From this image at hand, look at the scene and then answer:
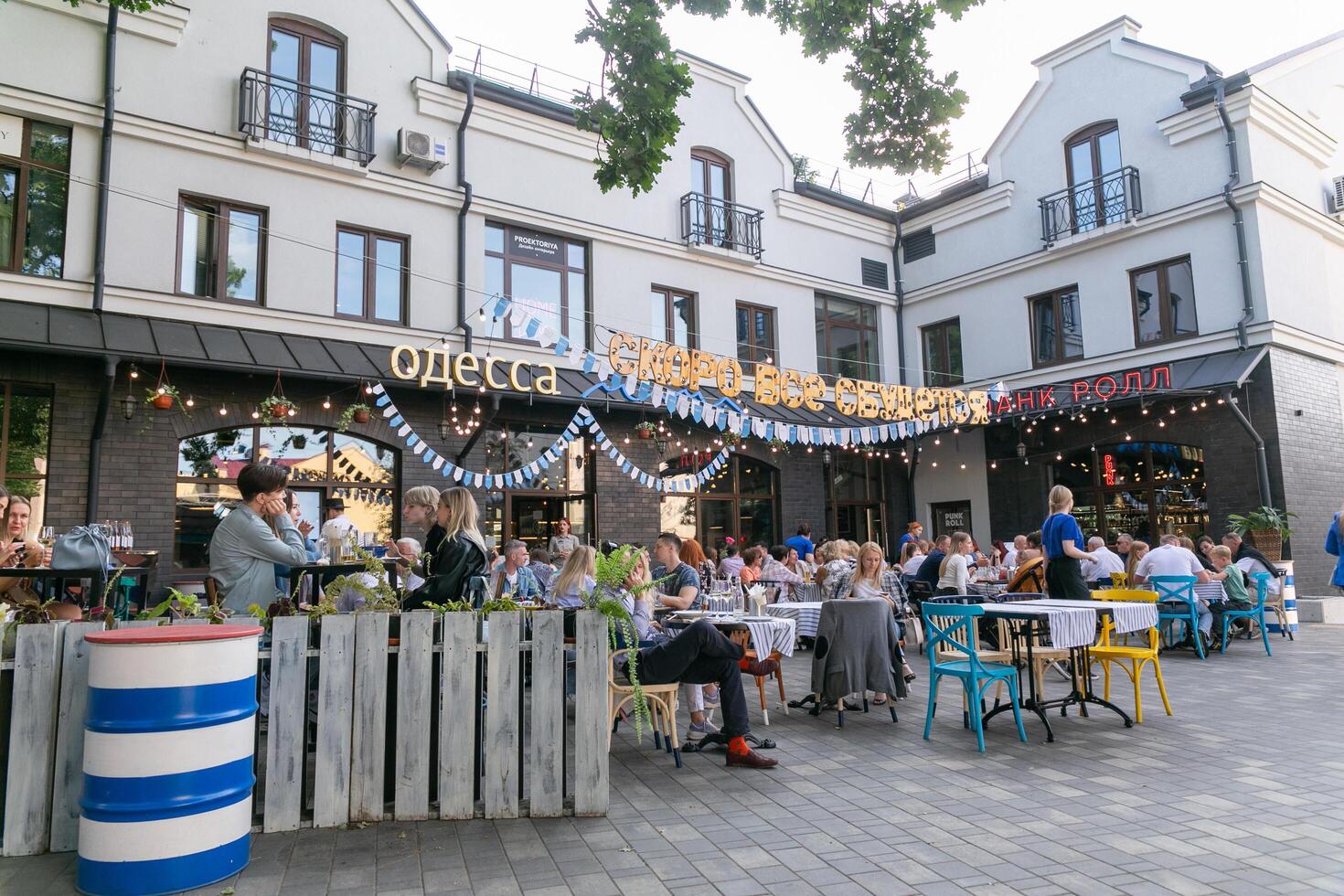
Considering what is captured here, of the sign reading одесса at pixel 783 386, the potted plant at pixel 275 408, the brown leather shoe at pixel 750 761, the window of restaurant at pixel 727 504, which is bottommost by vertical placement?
the brown leather shoe at pixel 750 761

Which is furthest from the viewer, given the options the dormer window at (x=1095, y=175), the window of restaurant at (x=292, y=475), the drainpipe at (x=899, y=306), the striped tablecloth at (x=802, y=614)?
the drainpipe at (x=899, y=306)

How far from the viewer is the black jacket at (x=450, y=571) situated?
4555 mm

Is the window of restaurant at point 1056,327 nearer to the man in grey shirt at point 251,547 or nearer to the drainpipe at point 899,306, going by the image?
the drainpipe at point 899,306

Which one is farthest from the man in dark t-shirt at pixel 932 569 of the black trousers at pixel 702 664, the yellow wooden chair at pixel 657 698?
the yellow wooden chair at pixel 657 698

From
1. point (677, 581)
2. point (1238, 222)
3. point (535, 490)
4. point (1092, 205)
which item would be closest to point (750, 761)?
point (677, 581)

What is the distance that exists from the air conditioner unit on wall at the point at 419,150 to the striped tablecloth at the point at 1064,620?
9705mm

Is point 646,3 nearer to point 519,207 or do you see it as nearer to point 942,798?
point 942,798

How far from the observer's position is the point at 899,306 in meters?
18.3

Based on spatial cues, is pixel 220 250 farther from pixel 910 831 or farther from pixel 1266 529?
pixel 1266 529

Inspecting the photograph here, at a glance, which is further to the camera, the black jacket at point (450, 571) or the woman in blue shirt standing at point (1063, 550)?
the woman in blue shirt standing at point (1063, 550)

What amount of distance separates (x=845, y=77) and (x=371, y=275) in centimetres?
766

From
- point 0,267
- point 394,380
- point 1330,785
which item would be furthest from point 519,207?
point 1330,785

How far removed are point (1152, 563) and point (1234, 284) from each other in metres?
6.85

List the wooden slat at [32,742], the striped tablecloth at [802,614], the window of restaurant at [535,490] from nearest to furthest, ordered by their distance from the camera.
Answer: the wooden slat at [32,742] → the striped tablecloth at [802,614] → the window of restaurant at [535,490]
